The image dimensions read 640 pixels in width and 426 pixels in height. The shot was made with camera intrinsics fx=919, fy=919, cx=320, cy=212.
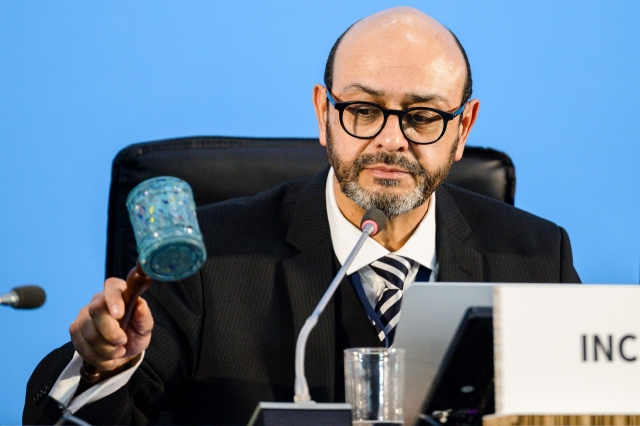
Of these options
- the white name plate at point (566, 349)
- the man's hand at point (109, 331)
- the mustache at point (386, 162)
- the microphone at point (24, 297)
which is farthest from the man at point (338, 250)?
the white name plate at point (566, 349)

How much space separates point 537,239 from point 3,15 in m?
1.45

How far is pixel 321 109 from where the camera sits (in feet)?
6.52

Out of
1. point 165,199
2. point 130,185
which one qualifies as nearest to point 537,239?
point 130,185

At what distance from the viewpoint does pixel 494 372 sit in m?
A: 1.12

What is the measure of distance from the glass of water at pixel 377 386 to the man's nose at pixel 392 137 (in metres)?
0.66

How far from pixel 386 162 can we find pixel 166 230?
0.85 metres

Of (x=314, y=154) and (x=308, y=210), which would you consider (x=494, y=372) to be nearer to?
(x=308, y=210)

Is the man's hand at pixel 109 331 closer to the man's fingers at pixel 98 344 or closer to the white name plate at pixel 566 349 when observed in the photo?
the man's fingers at pixel 98 344

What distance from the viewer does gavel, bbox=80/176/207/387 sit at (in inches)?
39.8

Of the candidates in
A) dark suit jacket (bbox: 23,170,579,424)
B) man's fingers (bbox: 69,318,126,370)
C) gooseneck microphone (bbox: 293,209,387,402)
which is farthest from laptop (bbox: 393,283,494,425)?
dark suit jacket (bbox: 23,170,579,424)

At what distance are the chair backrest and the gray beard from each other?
0.64 ft

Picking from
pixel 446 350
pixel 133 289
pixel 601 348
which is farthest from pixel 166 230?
pixel 601 348

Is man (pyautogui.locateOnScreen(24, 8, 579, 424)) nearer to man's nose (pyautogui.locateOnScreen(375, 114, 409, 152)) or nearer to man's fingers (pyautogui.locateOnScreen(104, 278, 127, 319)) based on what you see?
man's nose (pyautogui.locateOnScreen(375, 114, 409, 152))

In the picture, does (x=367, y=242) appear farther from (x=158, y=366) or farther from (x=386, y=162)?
(x=158, y=366)
